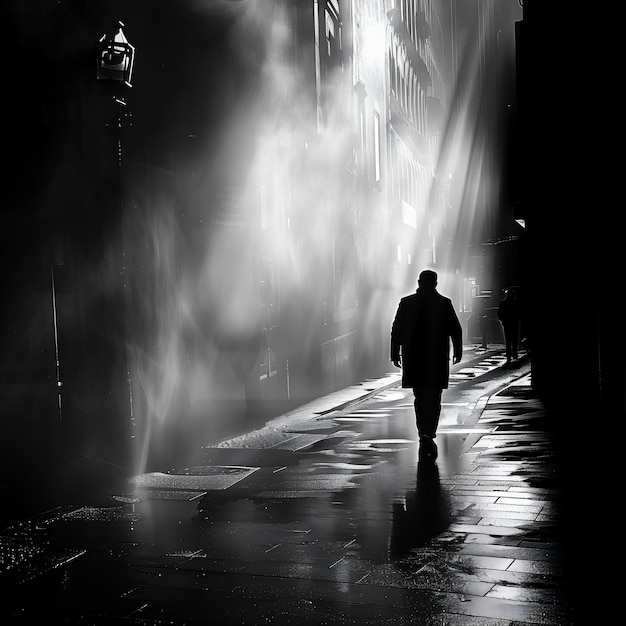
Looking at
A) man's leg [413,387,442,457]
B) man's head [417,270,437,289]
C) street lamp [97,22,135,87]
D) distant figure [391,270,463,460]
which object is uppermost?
street lamp [97,22,135,87]

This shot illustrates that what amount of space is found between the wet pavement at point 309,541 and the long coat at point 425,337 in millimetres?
802

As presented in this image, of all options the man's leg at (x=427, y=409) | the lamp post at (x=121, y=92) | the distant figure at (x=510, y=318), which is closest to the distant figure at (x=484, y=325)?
the distant figure at (x=510, y=318)

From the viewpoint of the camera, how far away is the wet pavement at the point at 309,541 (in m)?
4.65

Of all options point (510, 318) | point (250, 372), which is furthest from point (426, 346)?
point (510, 318)

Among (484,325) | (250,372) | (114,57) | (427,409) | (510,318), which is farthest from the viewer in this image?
(484,325)

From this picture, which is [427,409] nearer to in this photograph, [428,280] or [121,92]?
[428,280]

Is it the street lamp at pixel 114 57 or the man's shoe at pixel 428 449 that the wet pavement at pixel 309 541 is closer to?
the man's shoe at pixel 428 449

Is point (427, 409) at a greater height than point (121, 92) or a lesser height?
lesser

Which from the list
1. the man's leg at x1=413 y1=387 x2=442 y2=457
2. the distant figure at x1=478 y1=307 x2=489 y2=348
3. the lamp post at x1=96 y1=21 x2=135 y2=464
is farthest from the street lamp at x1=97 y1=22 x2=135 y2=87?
the distant figure at x1=478 y1=307 x2=489 y2=348

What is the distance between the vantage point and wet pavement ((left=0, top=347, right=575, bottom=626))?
4.65 m

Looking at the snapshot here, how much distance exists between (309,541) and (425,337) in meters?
4.14

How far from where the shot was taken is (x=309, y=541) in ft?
19.5

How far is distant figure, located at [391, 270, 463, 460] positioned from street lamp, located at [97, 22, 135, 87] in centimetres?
376

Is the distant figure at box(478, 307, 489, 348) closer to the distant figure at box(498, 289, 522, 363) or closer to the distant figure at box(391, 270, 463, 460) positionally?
the distant figure at box(498, 289, 522, 363)
